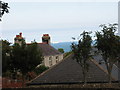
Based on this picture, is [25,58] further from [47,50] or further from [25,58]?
[47,50]

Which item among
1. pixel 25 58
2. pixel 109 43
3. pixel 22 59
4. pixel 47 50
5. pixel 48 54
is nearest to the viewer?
pixel 109 43

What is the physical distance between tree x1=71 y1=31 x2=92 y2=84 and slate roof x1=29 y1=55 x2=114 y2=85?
117cm

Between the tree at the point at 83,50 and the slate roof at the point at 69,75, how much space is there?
1165 millimetres

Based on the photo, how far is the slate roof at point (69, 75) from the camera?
3266 cm

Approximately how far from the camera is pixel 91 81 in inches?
1273

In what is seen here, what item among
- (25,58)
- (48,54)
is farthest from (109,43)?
(48,54)

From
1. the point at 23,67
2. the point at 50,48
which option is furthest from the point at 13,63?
the point at 50,48

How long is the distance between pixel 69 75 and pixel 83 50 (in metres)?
3.74

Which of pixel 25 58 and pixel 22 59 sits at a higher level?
pixel 25 58

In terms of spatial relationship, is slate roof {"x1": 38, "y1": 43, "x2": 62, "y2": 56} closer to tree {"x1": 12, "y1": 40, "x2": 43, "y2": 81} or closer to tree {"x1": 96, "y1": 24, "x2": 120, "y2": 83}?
tree {"x1": 12, "y1": 40, "x2": 43, "y2": 81}

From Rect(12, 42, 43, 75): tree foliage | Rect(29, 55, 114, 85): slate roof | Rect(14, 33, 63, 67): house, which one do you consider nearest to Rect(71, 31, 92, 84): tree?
Rect(29, 55, 114, 85): slate roof

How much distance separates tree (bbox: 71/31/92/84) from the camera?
33000 mm

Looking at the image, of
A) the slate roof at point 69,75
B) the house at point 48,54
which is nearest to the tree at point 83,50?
the slate roof at point 69,75

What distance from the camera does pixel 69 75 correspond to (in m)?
33.6
